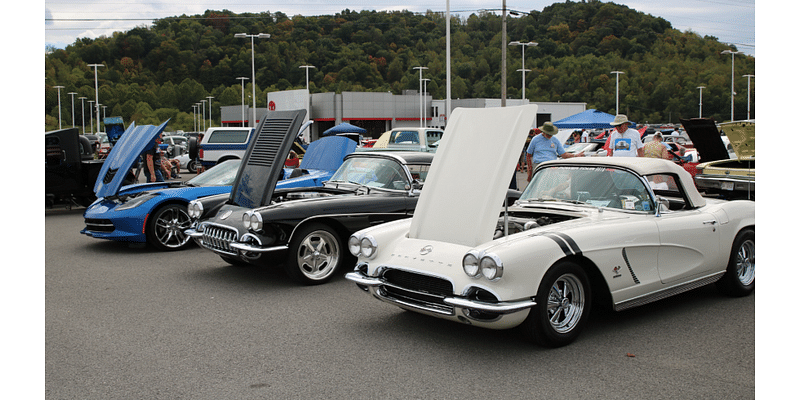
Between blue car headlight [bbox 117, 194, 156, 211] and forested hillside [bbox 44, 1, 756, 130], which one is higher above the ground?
forested hillside [bbox 44, 1, 756, 130]

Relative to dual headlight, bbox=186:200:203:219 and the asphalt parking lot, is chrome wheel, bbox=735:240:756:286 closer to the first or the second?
the asphalt parking lot

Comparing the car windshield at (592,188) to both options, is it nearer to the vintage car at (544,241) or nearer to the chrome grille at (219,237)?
the vintage car at (544,241)

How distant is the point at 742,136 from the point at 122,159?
32.3 feet

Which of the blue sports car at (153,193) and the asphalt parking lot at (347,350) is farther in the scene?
the blue sports car at (153,193)

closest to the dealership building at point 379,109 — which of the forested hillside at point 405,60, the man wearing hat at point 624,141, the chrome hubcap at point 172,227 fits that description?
the forested hillside at point 405,60

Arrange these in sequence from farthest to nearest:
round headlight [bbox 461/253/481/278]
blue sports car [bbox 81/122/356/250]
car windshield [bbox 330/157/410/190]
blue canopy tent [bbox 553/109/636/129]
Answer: blue canopy tent [bbox 553/109/636/129] → blue sports car [bbox 81/122/356/250] → car windshield [bbox 330/157/410/190] → round headlight [bbox 461/253/481/278]

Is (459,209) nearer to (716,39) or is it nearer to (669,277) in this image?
(669,277)

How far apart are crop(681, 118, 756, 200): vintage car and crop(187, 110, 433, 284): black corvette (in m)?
5.49

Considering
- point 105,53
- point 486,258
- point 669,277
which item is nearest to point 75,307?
point 486,258

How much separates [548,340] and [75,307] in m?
4.25

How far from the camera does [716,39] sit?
71812 millimetres

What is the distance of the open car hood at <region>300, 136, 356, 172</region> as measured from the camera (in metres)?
10.0

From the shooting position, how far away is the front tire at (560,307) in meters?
4.27

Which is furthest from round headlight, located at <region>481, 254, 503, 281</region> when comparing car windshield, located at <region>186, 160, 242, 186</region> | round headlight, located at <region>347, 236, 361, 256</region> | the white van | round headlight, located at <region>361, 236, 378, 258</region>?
the white van
